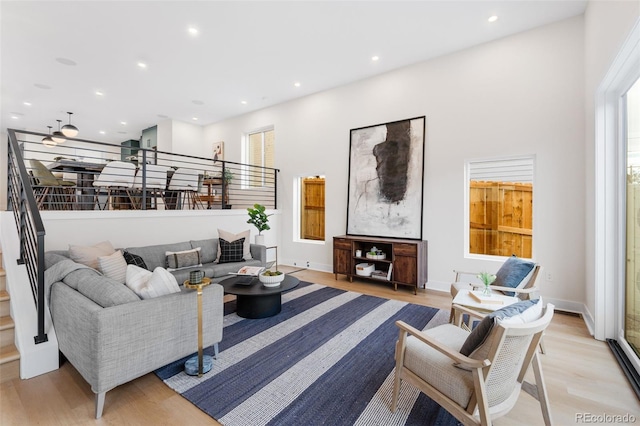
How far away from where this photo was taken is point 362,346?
275cm

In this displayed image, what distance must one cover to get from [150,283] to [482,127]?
15.4 feet

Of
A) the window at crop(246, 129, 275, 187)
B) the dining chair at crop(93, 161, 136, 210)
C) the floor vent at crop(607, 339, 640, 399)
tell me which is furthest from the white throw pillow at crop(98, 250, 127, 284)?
the floor vent at crop(607, 339, 640, 399)

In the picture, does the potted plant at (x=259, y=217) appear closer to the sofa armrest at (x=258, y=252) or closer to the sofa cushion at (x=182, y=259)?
the sofa armrest at (x=258, y=252)

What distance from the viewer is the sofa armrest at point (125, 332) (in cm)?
178

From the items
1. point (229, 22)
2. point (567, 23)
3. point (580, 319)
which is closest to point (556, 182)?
point (580, 319)

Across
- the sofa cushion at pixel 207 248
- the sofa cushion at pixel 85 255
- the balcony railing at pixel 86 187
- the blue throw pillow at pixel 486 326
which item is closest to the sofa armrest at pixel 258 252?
the sofa cushion at pixel 207 248

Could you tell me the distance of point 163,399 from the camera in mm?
1993

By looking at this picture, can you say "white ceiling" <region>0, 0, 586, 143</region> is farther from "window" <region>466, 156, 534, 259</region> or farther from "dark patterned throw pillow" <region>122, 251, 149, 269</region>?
"dark patterned throw pillow" <region>122, 251, 149, 269</region>

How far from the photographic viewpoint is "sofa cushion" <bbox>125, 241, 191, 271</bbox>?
394cm

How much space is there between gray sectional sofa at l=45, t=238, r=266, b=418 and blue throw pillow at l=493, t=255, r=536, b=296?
2.80 meters

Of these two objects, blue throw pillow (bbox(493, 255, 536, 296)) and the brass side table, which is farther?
blue throw pillow (bbox(493, 255, 536, 296))

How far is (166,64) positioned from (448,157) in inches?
199

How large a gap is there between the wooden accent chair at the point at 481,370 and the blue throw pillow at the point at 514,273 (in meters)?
1.31

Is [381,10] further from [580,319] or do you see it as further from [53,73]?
[53,73]
